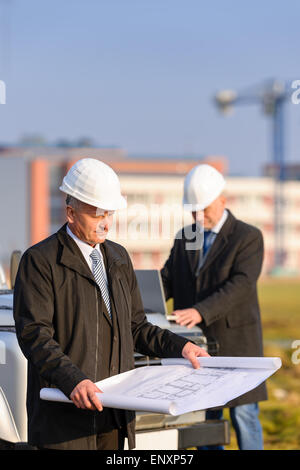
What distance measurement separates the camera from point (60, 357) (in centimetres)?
353

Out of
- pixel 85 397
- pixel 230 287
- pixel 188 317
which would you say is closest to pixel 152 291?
pixel 188 317

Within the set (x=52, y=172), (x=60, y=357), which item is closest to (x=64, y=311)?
(x=60, y=357)

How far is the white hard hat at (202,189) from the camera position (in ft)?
19.1

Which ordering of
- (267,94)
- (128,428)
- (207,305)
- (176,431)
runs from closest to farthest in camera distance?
(128,428)
(176,431)
(207,305)
(267,94)

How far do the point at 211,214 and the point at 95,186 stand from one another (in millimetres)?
2185

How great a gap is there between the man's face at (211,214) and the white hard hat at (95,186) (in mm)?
2062

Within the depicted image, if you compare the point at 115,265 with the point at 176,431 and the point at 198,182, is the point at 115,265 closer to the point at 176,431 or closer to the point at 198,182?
the point at 176,431

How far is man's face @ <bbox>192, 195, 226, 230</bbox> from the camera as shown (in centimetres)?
581

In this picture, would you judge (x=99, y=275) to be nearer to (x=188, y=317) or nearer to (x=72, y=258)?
(x=72, y=258)

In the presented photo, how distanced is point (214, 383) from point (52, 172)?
359ft

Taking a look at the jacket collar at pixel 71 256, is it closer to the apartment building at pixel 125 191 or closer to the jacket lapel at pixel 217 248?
the jacket lapel at pixel 217 248

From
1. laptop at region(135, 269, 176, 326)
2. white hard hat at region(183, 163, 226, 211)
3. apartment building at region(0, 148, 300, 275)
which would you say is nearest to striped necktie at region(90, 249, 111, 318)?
laptop at region(135, 269, 176, 326)

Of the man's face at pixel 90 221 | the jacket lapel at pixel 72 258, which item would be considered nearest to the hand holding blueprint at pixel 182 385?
the jacket lapel at pixel 72 258

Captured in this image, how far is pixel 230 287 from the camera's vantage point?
5.69m
